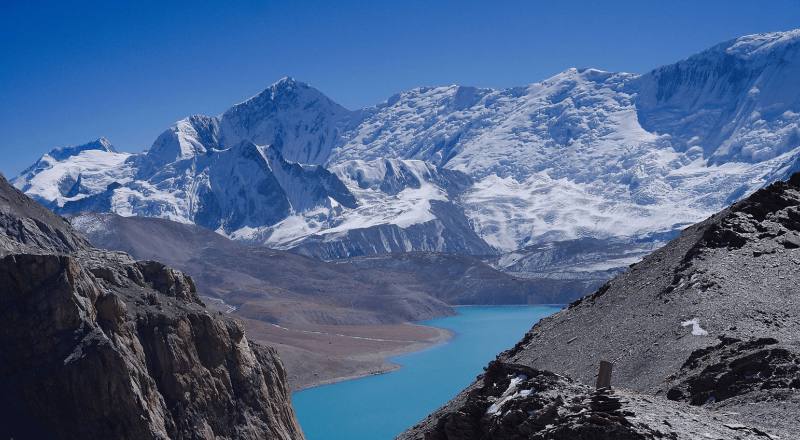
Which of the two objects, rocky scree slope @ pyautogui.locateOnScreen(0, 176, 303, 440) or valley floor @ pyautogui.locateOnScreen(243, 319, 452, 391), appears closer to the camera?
rocky scree slope @ pyautogui.locateOnScreen(0, 176, 303, 440)

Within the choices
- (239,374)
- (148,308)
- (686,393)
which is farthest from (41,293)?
(686,393)

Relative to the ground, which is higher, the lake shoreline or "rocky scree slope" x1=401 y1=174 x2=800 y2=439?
"rocky scree slope" x1=401 y1=174 x2=800 y2=439

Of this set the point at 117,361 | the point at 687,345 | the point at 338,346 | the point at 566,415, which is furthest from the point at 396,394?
the point at 566,415

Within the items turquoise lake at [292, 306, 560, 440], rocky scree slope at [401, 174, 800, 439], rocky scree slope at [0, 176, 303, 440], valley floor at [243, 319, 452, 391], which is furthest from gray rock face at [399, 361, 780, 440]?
valley floor at [243, 319, 452, 391]

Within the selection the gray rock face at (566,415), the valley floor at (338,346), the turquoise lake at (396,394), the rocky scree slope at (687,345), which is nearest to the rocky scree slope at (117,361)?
the rocky scree slope at (687,345)

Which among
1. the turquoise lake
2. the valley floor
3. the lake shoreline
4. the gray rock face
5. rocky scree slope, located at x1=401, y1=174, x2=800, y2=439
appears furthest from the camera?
the valley floor

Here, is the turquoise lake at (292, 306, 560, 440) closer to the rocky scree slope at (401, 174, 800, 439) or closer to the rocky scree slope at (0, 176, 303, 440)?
the rocky scree slope at (0, 176, 303, 440)

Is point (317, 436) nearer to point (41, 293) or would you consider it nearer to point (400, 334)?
point (41, 293)

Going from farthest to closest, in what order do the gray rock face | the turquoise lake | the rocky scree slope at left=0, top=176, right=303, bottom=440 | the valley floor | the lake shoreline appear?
the valley floor → the lake shoreline → the turquoise lake → the rocky scree slope at left=0, top=176, right=303, bottom=440 → the gray rock face

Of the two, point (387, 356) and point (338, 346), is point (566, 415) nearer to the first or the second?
point (387, 356)
